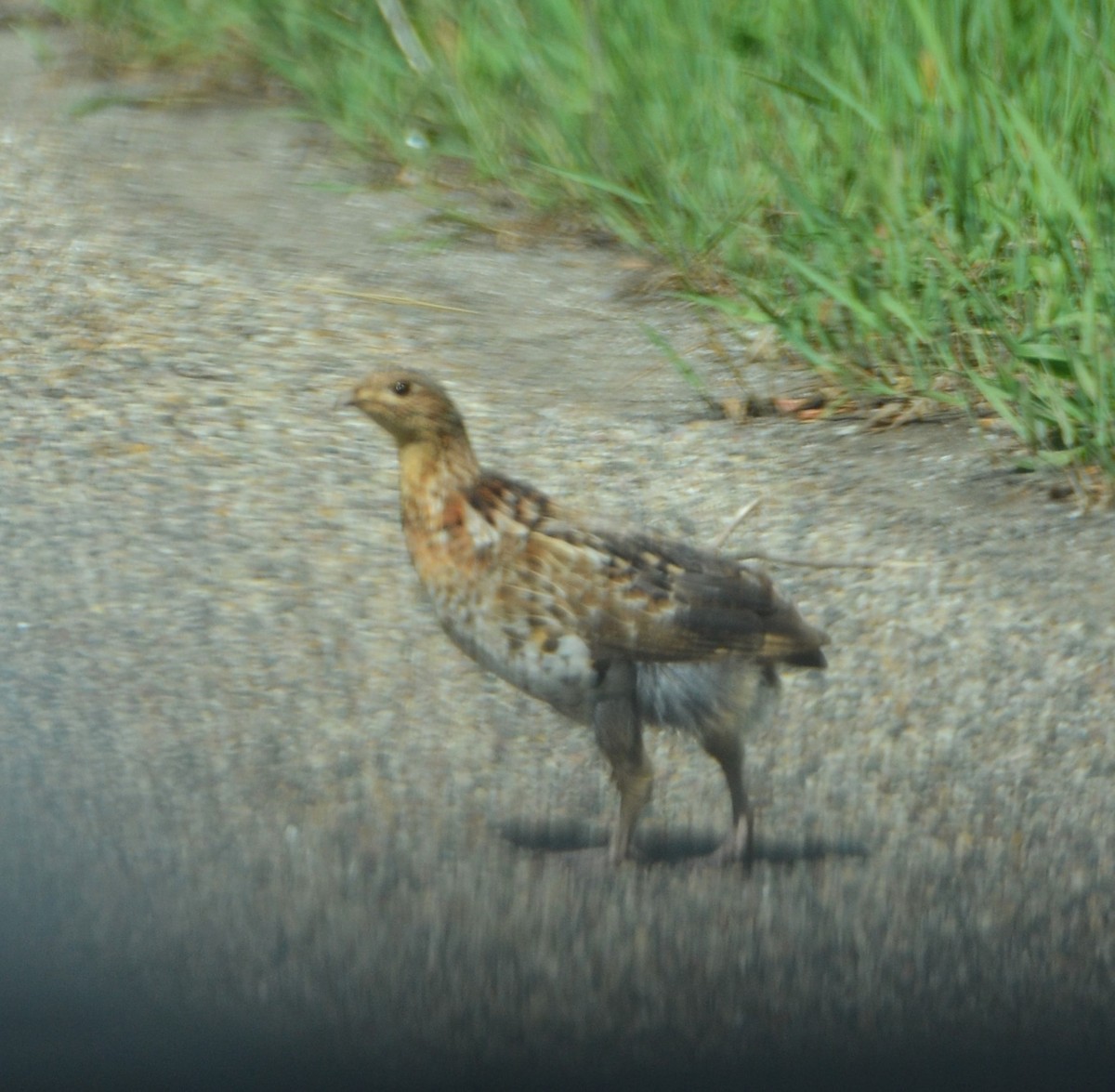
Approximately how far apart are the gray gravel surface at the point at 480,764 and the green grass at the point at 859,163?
251 millimetres

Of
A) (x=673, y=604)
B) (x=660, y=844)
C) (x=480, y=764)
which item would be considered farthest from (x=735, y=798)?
(x=480, y=764)

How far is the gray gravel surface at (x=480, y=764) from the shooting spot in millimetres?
3100

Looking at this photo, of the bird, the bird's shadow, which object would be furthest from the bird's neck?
the bird's shadow

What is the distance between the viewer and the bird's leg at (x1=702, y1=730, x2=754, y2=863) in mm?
3498

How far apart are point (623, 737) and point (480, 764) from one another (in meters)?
0.45

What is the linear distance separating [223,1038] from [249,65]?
21.0ft

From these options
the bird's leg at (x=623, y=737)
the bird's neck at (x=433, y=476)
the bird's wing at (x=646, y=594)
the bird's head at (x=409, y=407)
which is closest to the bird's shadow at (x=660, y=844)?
the bird's leg at (x=623, y=737)

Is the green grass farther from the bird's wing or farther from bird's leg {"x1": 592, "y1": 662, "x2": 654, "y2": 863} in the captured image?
bird's leg {"x1": 592, "y1": 662, "x2": 654, "y2": 863}

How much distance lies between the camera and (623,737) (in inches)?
135

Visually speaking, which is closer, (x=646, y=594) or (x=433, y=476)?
(x=646, y=594)

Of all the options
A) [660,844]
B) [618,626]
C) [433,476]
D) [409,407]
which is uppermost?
[409,407]

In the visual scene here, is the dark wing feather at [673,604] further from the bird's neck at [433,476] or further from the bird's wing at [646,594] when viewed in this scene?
the bird's neck at [433,476]

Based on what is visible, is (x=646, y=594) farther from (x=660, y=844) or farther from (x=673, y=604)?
(x=660, y=844)

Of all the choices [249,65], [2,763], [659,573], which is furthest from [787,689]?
[249,65]
